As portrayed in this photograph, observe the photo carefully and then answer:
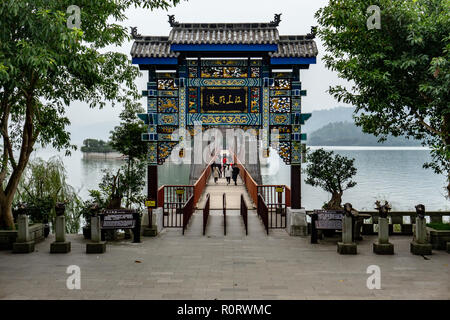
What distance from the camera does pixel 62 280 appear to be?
689 centimetres

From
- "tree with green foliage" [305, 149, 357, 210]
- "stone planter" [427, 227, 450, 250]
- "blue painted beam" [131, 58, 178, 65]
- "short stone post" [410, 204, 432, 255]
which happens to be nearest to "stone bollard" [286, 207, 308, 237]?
"tree with green foliage" [305, 149, 357, 210]

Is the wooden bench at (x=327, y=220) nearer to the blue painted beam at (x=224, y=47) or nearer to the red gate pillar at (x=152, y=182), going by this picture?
the red gate pillar at (x=152, y=182)

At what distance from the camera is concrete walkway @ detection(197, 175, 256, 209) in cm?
1584

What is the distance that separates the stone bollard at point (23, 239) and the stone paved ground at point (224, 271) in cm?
23

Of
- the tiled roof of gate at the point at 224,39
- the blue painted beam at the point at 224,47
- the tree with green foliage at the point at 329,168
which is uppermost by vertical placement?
the tiled roof of gate at the point at 224,39

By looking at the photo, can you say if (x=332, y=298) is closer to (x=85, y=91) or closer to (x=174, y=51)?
(x=174, y=51)

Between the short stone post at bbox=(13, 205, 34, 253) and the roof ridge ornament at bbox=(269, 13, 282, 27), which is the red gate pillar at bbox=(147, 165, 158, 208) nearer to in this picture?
the short stone post at bbox=(13, 205, 34, 253)

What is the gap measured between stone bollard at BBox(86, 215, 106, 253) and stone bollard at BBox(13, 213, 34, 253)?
1.41 meters

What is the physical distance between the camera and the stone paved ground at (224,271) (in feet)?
20.6

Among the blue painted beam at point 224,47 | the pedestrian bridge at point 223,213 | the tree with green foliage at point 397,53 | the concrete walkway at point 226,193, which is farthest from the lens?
the concrete walkway at point 226,193

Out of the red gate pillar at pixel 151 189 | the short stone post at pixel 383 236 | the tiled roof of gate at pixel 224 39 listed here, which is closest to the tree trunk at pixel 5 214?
the red gate pillar at pixel 151 189

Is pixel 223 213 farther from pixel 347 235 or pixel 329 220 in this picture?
pixel 347 235

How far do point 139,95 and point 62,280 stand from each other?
6.72m
